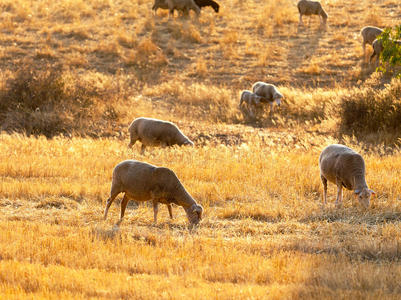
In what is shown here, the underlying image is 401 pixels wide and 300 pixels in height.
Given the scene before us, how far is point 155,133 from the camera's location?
1524 centimetres

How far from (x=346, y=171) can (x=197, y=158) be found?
441cm

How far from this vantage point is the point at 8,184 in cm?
1098

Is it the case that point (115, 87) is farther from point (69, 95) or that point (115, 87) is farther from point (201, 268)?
point (201, 268)

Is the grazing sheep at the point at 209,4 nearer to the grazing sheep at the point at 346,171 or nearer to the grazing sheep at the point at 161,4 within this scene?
the grazing sheep at the point at 161,4

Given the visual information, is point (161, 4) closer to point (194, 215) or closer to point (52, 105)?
point (52, 105)

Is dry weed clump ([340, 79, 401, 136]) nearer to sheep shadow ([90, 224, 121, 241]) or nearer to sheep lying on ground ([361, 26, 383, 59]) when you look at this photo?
sheep lying on ground ([361, 26, 383, 59])

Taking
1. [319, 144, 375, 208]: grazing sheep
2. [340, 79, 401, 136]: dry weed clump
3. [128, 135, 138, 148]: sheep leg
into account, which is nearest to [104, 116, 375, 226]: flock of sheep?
[319, 144, 375, 208]: grazing sheep

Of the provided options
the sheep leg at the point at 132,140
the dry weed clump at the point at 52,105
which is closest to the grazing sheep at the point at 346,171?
the sheep leg at the point at 132,140

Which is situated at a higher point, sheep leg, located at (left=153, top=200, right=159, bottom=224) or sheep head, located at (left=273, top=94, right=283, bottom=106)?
sheep leg, located at (left=153, top=200, right=159, bottom=224)

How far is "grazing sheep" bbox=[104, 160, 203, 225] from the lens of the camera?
8922 millimetres

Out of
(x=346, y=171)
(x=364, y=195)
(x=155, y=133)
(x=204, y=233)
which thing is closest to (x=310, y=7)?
(x=155, y=133)

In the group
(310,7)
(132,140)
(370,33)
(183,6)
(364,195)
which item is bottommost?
(132,140)

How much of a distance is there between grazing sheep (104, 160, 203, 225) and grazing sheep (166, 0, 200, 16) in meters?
24.9

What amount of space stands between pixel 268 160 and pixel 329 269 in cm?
668
